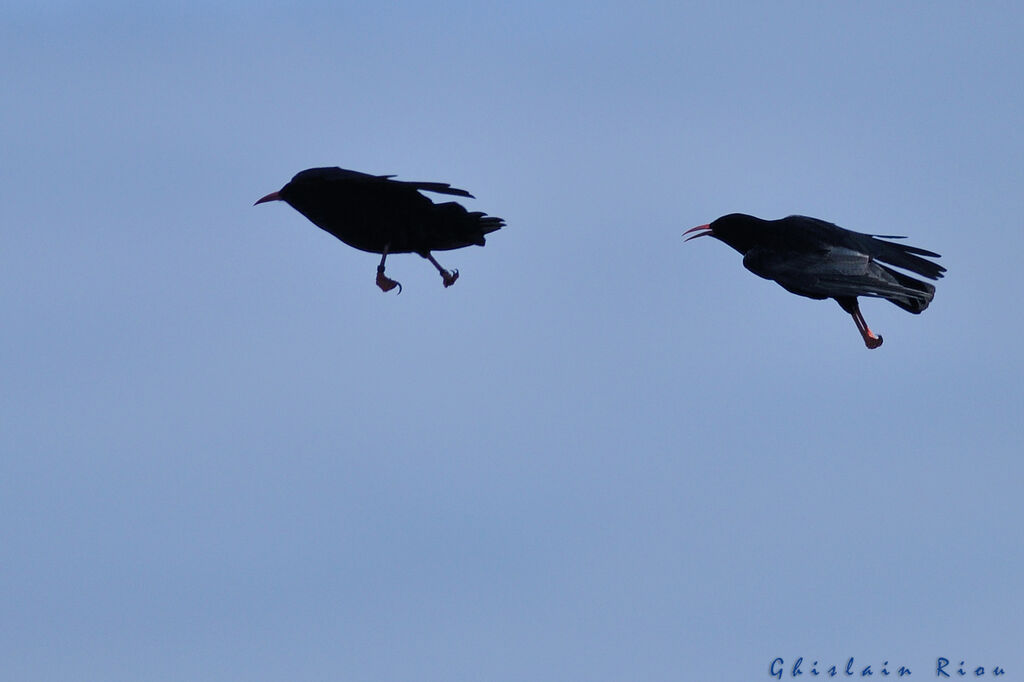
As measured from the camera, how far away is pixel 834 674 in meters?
17.6

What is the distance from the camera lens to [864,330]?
18.7 meters

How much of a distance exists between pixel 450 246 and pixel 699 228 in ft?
16.5

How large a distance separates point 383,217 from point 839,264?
532cm

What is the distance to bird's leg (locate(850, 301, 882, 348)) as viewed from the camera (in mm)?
18578

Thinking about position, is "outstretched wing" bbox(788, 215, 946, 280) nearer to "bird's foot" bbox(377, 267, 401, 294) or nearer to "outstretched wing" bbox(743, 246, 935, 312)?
"outstretched wing" bbox(743, 246, 935, 312)

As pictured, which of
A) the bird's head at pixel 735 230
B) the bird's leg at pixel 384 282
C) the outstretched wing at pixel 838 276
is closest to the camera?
the bird's leg at pixel 384 282

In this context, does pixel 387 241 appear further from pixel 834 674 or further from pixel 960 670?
pixel 960 670

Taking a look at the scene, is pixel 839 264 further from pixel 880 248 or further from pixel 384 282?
pixel 384 282

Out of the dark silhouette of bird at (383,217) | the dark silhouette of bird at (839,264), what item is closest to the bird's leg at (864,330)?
the dark silhouette of bird at (839,264)

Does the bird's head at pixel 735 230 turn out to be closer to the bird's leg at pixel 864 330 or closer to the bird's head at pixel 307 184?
the bird's leg at pixel 864 330

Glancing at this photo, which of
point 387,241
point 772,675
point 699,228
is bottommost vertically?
point 772,675

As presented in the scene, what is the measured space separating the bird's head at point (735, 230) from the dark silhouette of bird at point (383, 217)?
14.0 ft

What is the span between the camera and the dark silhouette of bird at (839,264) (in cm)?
1736

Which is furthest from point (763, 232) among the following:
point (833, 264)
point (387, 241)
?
point (387, 241)
